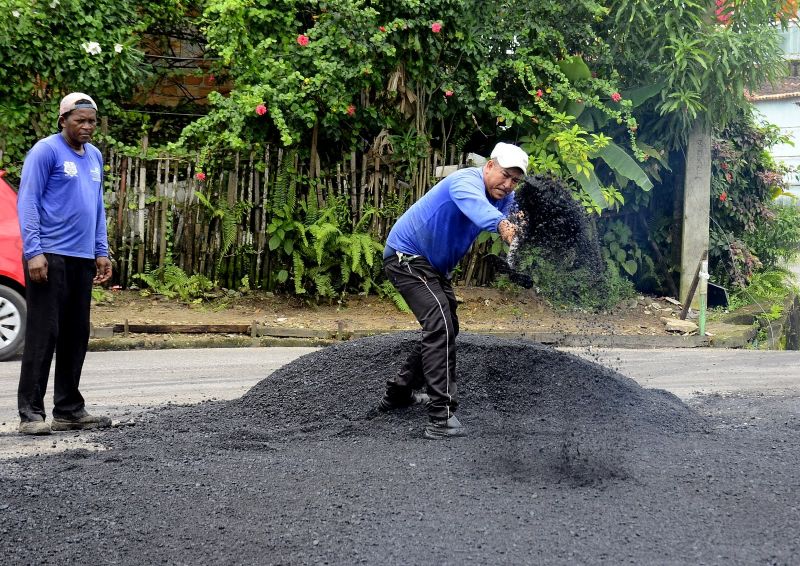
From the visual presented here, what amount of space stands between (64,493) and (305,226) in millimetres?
8208

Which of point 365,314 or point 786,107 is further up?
point 786,107

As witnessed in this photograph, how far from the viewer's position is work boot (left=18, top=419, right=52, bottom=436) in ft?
20.4

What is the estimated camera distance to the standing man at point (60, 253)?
600 centimetres

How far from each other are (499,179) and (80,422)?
325 cm

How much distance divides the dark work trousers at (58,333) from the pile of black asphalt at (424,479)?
18.9 inches

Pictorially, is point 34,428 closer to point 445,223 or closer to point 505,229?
point 445,223

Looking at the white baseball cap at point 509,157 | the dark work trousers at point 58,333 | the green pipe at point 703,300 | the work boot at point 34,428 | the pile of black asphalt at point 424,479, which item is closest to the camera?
the pile of black asphalt at point 424,479

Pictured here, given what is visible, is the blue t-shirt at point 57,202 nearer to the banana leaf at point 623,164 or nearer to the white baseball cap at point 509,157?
the white baseball cap at point 509,157

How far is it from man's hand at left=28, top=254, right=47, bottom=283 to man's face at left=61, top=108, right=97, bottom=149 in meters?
0.80

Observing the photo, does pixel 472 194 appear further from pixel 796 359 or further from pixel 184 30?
pixel 184 30

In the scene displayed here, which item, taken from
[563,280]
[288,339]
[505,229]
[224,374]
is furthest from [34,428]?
[288,339]

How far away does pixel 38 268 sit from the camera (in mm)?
5930

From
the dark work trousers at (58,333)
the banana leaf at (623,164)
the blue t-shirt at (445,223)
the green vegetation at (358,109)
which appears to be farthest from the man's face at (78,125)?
the banana leaf at (623,164)

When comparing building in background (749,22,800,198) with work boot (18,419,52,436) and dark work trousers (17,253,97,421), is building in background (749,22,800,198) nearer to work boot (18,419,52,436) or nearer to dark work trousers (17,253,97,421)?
dark work trousers (17,253,97,421)
